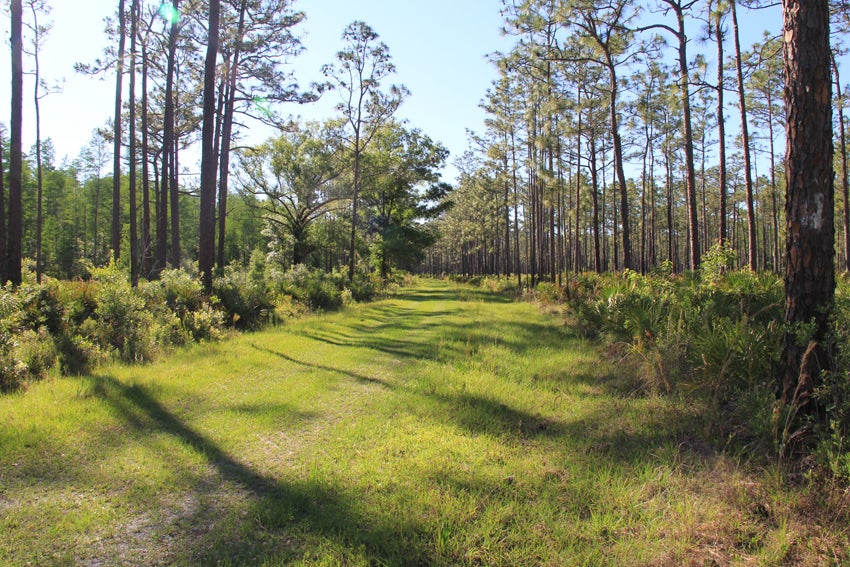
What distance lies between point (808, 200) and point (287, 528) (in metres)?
4.53

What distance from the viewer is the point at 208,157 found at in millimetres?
12055

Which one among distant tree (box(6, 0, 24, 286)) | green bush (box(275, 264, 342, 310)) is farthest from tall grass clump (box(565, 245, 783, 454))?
distant tree (box(6, 0, 24, 286))

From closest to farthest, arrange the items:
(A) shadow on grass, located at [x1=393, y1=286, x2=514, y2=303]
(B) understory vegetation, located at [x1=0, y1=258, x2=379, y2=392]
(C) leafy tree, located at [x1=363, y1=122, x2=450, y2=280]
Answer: (B) understory vegetation, located at [x1=0, y1=258, x2=379, y2=392], (A) shadow on grass, located at [x1=393, y1=286, x2=514, y2=303], (C) leafy tree, located at [x1=363, y1=122, x2=450, y2=280]

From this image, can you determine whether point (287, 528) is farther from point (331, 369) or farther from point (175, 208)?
point (175, 208)

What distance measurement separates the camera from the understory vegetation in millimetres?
6418

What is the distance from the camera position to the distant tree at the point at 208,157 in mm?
11820

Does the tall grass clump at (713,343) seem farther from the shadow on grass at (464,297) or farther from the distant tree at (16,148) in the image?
the shadow on grass at (464,297)

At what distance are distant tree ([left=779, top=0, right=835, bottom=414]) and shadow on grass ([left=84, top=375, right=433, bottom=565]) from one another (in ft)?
10.3

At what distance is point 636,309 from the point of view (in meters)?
7.28

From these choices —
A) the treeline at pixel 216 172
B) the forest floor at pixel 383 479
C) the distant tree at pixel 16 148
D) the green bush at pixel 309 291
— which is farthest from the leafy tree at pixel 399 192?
the forest floor at pixel 383 479

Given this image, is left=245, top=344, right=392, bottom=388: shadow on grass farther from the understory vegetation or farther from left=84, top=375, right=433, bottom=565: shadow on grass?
left=84, top=375, right=433, bottom=565: shadow on grass

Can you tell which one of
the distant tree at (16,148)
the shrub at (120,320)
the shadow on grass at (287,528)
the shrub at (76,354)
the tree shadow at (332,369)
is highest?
the distant tree at (16,148)

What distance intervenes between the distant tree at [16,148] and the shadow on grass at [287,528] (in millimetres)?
10071

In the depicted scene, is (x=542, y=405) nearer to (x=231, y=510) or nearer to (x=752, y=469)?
(x=752, y=469)
